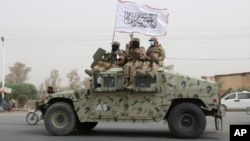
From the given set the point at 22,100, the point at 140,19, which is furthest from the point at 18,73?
the point at 140,19

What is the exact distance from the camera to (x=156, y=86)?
1231cm

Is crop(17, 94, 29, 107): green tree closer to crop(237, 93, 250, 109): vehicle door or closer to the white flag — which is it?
crop(237, 93, 250, 109): vehicle door

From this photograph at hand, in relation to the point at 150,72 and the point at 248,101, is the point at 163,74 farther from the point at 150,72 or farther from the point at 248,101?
the point at 248,101

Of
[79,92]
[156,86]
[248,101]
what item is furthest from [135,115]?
[248,101]

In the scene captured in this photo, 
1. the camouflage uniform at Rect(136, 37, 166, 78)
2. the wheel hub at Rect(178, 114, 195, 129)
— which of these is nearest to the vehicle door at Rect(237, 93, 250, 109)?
the camouflage uniform at Rect(136, 37, 166, 78)

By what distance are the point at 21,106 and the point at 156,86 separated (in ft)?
104

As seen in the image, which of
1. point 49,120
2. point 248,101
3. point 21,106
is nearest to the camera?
point 49,120

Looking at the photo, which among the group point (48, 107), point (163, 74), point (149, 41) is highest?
point (149, 41)

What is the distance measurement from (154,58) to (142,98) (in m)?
1.19

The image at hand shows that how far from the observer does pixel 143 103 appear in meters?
12.5

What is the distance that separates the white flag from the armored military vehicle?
2.18m

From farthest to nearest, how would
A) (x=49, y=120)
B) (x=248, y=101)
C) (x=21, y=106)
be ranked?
1. (x=21, y=106)
2. (x=248, y=101)
3. (x=49, y=120)

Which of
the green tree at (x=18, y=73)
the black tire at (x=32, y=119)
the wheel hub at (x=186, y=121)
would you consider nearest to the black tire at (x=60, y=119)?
the wheel hub at (x=186, y=121)

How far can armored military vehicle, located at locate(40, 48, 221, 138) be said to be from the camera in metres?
12.2
